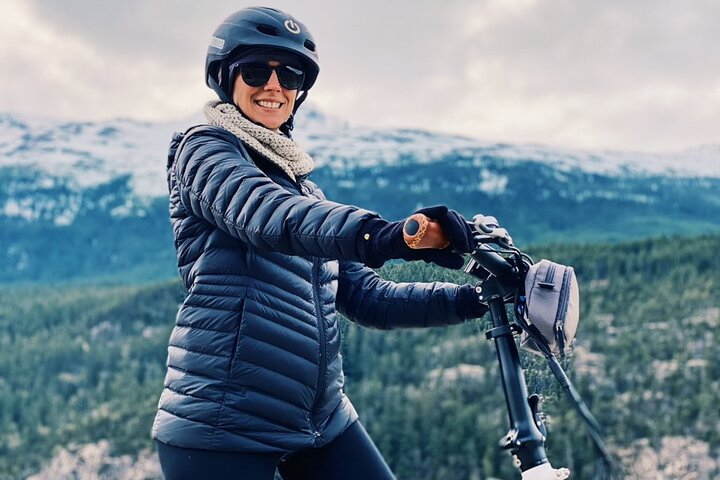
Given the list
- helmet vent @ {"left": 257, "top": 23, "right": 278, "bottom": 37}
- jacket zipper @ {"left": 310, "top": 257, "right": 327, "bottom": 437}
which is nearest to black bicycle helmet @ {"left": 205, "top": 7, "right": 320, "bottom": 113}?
helmet vent @ {"left": 257, "top": 23, "right": 278, "bottom": 37}

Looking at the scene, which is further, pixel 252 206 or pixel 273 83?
pixel 273 83

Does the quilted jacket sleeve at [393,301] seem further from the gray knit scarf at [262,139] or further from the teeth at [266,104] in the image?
the teeth at [266,104]

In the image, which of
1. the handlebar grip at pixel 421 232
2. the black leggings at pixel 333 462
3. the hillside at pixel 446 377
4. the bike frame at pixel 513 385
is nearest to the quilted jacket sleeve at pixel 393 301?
the black leggings at pixel 333 462

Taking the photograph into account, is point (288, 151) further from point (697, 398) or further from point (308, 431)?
point (697, 398)

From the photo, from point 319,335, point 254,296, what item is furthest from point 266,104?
point 319,335

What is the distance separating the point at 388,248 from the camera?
7.42 ft

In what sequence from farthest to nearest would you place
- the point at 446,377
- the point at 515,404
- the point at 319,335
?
the point at 446,377
the point at 319,335
the point at 515,404

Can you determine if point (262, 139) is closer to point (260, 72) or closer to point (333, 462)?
point (260, 72)

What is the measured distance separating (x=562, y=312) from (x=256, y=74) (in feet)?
4.26

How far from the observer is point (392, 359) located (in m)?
126

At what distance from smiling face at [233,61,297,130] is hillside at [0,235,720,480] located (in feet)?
224

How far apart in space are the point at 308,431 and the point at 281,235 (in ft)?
2.88

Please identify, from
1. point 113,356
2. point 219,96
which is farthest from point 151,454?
point 219,96

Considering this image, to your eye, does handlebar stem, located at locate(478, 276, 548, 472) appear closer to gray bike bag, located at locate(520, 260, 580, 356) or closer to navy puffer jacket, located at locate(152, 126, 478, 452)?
gray bike bag, located at locate(520, 260, 580, 356)
